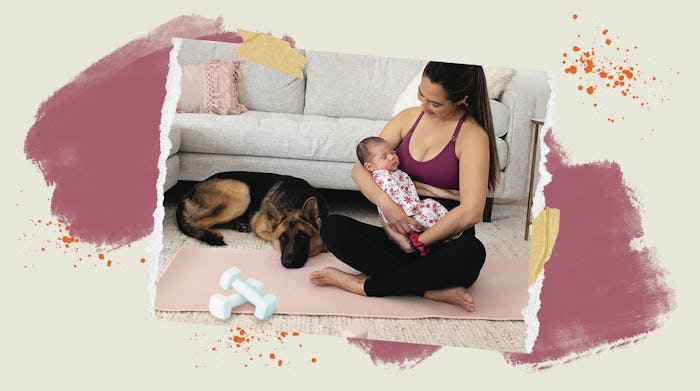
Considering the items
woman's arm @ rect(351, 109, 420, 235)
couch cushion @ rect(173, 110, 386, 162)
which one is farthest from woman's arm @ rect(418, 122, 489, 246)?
couch cushion @ rect(173, 110, 386, 162)

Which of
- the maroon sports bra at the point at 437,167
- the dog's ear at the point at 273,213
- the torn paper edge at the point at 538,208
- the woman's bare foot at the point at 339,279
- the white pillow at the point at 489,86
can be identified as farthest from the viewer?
the dog's ear at the point at 273,213

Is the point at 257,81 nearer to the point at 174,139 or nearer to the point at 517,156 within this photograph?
the point at 174,139

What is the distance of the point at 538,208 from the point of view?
1.66 meters

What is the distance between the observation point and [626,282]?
165cm

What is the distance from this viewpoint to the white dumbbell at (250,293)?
1.79m

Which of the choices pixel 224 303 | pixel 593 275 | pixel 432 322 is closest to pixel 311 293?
pixel 224 303

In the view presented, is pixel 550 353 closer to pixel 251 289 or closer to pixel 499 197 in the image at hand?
pixel 499 197

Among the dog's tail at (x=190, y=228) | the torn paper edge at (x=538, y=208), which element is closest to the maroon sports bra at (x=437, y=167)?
the torn paper edge at (x=538, y=208)

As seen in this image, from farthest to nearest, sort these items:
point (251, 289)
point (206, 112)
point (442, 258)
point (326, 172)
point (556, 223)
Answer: point (326, 172) < point (206, 112) < point (442, 258) < point (251, 289) < point (556, 223)

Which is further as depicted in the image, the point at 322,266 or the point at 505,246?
the point at 322,266

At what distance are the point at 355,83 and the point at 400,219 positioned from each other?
0.56 metres

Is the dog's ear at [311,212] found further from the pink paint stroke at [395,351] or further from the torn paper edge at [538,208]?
the torn paper edge at [538,208]

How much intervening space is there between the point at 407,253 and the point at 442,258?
14 cm

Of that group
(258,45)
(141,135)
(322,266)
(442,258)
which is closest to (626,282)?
(442,258)
